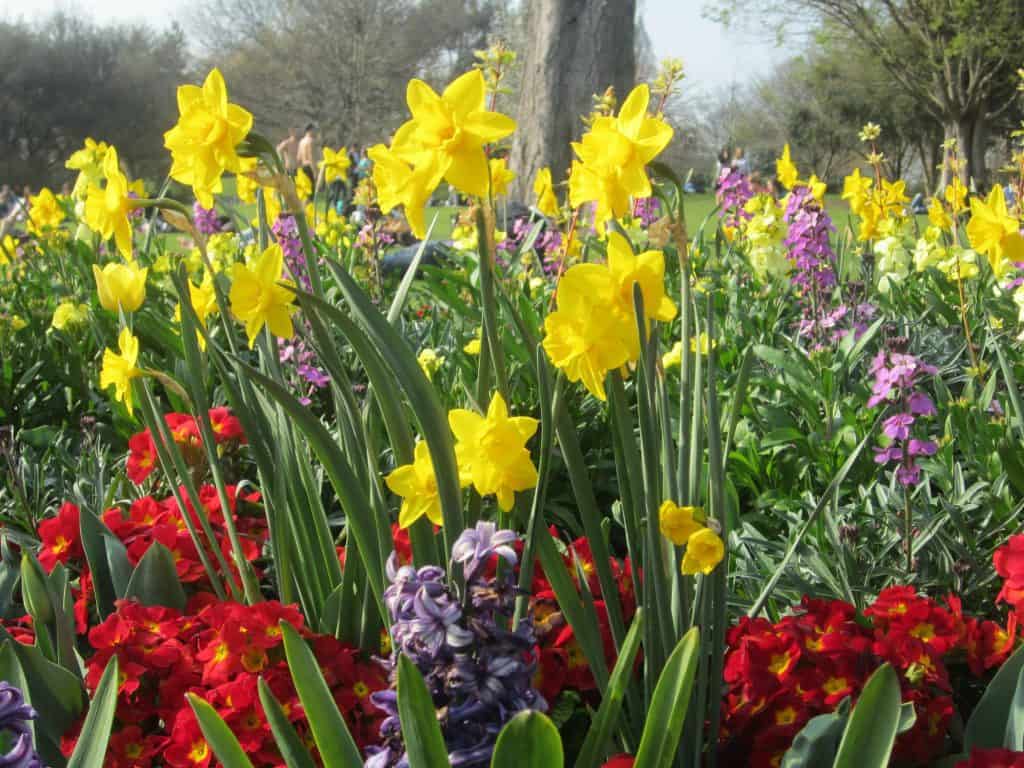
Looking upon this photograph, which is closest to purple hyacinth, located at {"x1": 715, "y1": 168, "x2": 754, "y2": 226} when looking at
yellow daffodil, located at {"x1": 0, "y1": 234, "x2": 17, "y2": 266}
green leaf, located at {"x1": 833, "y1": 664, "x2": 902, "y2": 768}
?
yellow daffodil, located at {"x1": 0, "y1": 234, "x2": 17, "y2": 266}

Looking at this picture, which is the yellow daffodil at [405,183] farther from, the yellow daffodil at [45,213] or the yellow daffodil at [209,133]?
the yellow daffodil at [45,213]

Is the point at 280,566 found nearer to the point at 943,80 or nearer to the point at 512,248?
the point at 512,248

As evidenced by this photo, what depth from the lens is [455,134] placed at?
3.40 feet

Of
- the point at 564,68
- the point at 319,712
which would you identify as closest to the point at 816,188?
the point at 319,712

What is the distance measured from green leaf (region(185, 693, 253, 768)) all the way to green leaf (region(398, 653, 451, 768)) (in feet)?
0.72

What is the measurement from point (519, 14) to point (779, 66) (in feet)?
38.4

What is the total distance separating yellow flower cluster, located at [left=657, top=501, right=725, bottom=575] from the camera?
109 cm

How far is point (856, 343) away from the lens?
2.70m

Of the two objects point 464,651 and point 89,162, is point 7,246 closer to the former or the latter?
point 89,162

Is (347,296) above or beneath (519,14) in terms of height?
beneath

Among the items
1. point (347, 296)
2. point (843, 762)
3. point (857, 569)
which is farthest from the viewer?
point (857, 569)

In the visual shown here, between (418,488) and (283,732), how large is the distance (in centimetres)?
30

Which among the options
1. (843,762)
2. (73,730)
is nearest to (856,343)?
(843,762)

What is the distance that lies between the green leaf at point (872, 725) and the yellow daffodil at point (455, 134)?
0.63 meters
